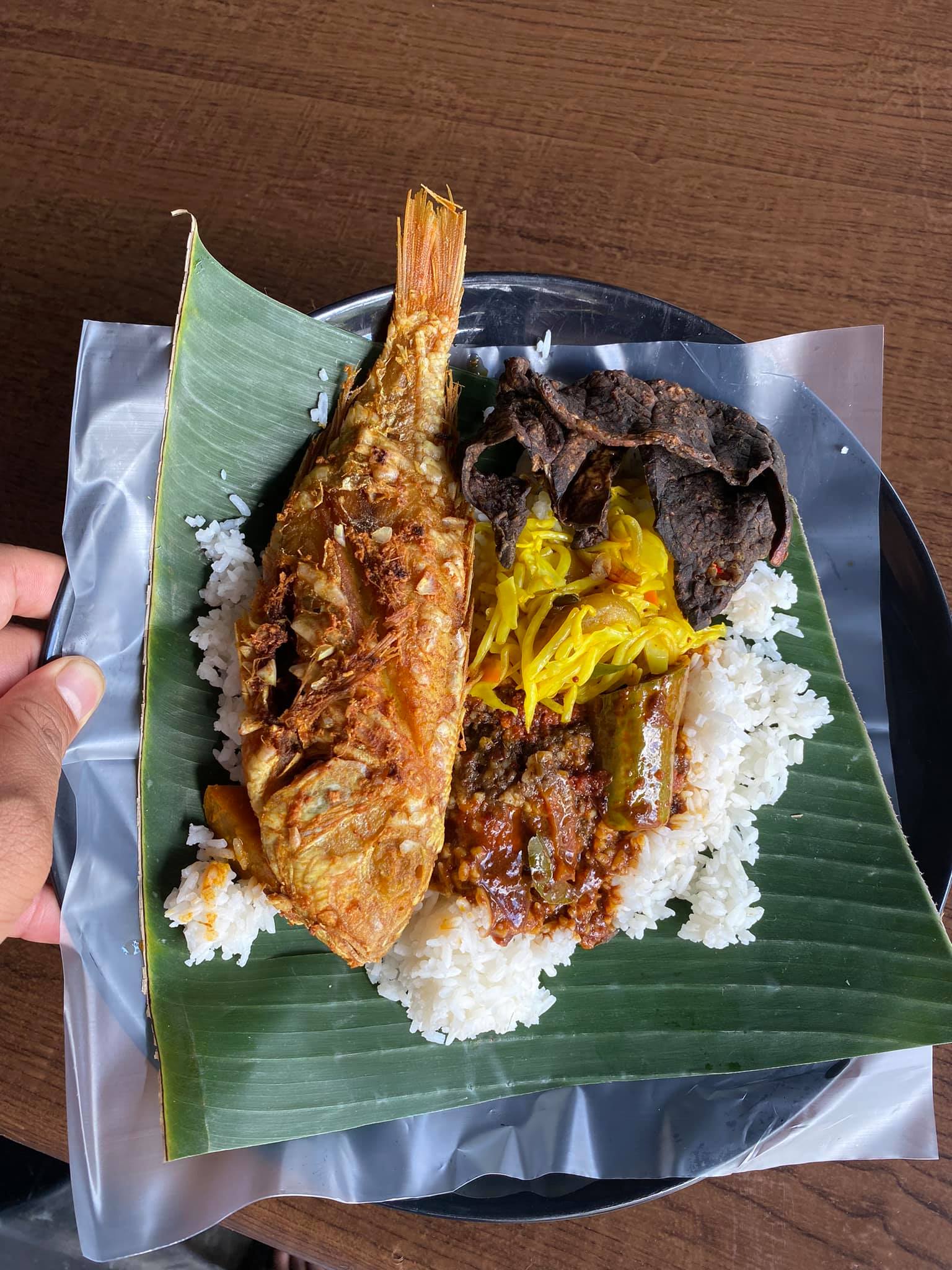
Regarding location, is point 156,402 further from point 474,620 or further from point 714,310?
point 714,310

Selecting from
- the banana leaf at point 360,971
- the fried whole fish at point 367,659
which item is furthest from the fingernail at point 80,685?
the fried whole fish at point 367,659

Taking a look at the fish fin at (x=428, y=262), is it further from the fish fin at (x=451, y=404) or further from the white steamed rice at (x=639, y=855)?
the white steamed rice at (x=639, y=855)

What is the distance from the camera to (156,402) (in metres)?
2.78

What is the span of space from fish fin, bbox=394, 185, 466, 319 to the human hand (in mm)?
1541

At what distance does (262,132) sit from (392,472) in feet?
6.39

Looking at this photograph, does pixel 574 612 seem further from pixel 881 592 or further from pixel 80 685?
pixel 80 685

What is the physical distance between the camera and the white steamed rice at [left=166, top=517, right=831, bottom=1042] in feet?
8.93

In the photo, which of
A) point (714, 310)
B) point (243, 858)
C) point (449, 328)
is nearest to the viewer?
point (243, 858)

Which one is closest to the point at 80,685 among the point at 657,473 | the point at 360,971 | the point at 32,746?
the point at 32,746

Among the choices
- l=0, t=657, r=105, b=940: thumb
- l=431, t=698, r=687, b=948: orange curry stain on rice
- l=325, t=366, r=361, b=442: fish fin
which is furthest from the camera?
l=325, t=366, r=361, b=442: fish fin

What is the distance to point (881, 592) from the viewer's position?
10.1ft

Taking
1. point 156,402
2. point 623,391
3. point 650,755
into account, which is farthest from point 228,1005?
point 623,391

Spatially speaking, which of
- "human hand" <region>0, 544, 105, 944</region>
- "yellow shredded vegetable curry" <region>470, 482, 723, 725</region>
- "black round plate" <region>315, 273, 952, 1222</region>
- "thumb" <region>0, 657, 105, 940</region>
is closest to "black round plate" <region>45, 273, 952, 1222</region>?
"black round plate" <region>315, 273, 952, 1222</region>

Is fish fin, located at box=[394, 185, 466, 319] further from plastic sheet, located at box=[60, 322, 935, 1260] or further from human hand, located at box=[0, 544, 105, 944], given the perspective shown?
human hand, located at box=[0, 544, 105, 944]
